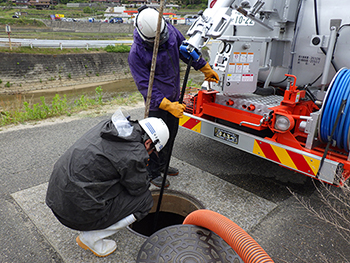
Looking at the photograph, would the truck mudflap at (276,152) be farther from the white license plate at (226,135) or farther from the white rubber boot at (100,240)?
the white rubber boot at (100,240)

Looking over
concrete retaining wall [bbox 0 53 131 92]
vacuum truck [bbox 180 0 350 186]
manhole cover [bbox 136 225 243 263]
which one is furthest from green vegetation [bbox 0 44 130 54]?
manhole cover [bbox 136 225 243 263]

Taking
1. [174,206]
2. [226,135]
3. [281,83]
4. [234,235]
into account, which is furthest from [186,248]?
[281,83]

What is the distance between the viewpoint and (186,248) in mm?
2035

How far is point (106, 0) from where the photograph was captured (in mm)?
88688

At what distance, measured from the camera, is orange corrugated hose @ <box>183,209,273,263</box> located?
5.91 feet

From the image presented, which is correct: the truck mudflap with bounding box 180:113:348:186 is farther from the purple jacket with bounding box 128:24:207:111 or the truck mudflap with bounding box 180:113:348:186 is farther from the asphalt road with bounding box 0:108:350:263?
the purple jacket with bounding box 128:24:207:111

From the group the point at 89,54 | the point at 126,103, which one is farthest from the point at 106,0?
the point at 126,103

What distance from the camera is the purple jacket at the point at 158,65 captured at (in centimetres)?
304

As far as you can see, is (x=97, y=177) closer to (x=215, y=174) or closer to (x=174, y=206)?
(x=174, y=206)

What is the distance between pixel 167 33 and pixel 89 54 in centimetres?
2306

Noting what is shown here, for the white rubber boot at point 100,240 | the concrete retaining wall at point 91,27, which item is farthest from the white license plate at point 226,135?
the concrete retaining wall at point 91,27

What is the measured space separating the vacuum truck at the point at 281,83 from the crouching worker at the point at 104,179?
1.19 m

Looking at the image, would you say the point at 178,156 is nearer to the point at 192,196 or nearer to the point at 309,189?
the point at 192,196

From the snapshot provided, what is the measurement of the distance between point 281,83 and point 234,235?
2616 mm
